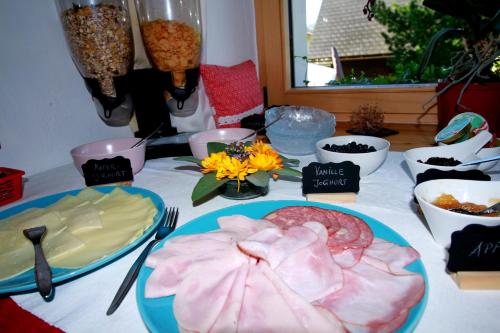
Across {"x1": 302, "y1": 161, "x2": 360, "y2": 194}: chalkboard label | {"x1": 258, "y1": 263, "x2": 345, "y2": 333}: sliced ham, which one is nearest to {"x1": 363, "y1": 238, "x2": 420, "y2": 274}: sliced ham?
{"x1": 258, "y1": 263, "x2": 345, "y2": 333}: sliced ham

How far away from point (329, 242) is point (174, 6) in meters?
0.95


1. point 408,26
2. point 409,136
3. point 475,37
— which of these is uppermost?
point 408,26

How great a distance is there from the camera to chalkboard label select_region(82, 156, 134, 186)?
877 mm

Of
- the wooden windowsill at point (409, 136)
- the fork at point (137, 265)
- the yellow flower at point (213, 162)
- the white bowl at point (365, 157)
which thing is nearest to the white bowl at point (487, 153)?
the white bowl at point (365, 157)

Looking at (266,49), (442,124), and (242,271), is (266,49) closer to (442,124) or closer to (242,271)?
(442,124)

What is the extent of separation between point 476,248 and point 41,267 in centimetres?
64

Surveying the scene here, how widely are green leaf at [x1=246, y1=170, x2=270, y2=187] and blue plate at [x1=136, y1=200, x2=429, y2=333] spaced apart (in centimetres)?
5

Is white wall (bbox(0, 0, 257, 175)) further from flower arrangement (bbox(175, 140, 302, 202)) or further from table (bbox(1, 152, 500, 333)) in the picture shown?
flower arrangement (bbox(175, 140, 302, 202))

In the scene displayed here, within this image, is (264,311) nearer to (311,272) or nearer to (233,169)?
(311,272)

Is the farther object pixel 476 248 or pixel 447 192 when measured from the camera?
pixel 447 192

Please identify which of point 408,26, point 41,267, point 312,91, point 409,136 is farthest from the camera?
point 408,26

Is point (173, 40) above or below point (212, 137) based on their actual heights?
above

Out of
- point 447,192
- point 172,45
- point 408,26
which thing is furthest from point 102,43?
point 408,26

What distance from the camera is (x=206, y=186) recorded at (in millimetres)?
696
